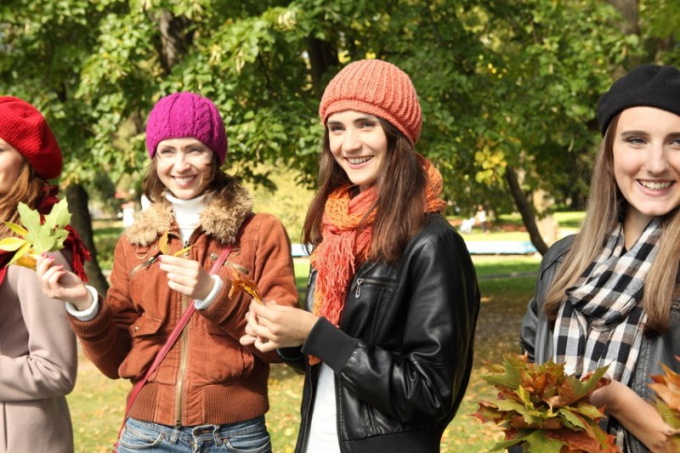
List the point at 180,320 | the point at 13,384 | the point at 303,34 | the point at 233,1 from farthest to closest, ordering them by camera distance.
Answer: the point at 233,1 → the point at 303,34 → the point at 180,320 → the point at 13,384

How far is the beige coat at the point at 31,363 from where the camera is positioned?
8.38 feet

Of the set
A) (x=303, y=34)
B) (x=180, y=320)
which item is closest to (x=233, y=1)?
(x=303, y=34)

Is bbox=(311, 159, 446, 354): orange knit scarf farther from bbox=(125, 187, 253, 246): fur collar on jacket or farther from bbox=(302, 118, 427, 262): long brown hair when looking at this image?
bbox=(125, 187, 253, 246): fur collar on jacket

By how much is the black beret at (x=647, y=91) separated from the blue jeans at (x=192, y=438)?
63.1 inches

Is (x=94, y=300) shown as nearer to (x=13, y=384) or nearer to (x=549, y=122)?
(x=13, y=384)

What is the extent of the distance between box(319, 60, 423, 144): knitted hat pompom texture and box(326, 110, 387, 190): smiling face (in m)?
0.03

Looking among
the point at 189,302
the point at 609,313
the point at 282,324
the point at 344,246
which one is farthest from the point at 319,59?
the point at 609,313

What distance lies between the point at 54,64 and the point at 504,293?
10954 mm

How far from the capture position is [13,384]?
8.34ft

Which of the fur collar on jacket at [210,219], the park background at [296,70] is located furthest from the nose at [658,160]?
the park background at [296,70]

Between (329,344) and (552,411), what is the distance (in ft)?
2.23

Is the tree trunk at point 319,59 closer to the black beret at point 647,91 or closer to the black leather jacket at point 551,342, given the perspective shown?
the black leather jacket at point 551,342

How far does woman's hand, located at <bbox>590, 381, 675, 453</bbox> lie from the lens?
6.27ft

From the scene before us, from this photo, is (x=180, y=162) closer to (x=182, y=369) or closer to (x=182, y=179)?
(x=182, y=179)
